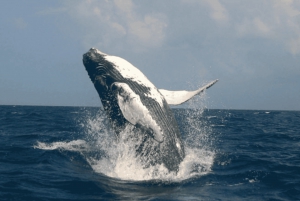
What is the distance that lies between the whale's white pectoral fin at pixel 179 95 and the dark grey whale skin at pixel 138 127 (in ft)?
1.04

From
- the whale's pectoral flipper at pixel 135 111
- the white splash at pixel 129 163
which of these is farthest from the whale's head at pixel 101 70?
the white splash at pixel 129 163

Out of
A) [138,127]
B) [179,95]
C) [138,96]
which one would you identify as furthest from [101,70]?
[138,127]

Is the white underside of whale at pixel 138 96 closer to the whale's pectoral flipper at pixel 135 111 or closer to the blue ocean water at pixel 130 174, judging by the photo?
the whale's pectoral flipper at pixel 135 111

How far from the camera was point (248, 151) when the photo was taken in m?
12.6

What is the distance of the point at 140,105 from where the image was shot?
829 centimetres

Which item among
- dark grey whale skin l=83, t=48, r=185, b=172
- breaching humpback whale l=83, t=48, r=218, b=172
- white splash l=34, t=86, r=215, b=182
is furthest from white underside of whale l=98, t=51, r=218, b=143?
white splash l=34, t=86, r=215, b=182

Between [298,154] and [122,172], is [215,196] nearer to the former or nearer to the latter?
[122,172]

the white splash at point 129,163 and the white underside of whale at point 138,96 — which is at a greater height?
the white underside of whale at point 138,96

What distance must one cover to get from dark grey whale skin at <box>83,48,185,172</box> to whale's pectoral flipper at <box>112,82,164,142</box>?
0.61ft

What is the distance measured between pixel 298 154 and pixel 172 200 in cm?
744

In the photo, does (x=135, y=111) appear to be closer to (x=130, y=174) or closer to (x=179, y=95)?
(x=130, y=174)

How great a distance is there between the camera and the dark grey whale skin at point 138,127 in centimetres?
876

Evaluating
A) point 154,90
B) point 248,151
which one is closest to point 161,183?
point 154,90

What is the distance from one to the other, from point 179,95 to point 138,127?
2.08 meters
